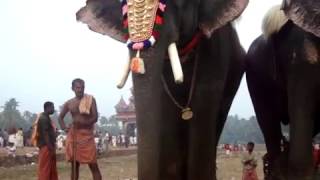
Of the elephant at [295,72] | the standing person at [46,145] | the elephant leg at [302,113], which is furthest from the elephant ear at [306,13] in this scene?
the standing person at [46,145]

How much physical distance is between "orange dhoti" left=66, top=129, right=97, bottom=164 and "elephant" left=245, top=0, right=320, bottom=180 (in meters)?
2.70

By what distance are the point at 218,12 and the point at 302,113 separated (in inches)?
55.2

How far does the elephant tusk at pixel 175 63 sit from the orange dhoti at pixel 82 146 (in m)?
4.04

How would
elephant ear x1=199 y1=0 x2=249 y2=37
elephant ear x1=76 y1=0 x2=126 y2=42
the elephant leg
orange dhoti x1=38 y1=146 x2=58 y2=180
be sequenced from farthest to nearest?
orange dhoti x1=38 y1=146 x2=58 y2=180 < the elephant leg < elephant ear x1=76 y1=0 x2=126 y2=42 < elephant ear x1=199 y1=0 x2=249 y2=37

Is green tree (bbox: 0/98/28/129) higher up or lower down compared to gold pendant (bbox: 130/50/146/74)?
higher up

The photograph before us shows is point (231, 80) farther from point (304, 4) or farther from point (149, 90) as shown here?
point (149, 90)

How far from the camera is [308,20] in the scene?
5.86m

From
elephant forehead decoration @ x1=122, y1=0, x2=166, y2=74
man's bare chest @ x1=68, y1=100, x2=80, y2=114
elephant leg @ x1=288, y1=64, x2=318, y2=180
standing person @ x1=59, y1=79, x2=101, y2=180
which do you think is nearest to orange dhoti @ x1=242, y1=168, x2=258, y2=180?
standing person @ x1=59, y1=79, x2=101, y2=180

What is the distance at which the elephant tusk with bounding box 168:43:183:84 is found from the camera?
5.04m

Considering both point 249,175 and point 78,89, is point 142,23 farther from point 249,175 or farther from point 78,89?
point 249,175

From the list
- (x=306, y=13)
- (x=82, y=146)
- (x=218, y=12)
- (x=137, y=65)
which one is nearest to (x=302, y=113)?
(x=306, y=13)

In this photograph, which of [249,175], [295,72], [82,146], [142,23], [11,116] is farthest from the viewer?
[11,116]

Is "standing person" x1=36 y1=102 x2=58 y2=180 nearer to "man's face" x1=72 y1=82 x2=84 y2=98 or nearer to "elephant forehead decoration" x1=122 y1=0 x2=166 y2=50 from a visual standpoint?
"man's face" x1=72 y1=82 x2=84 y2=98

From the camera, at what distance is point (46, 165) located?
991 centimetres
